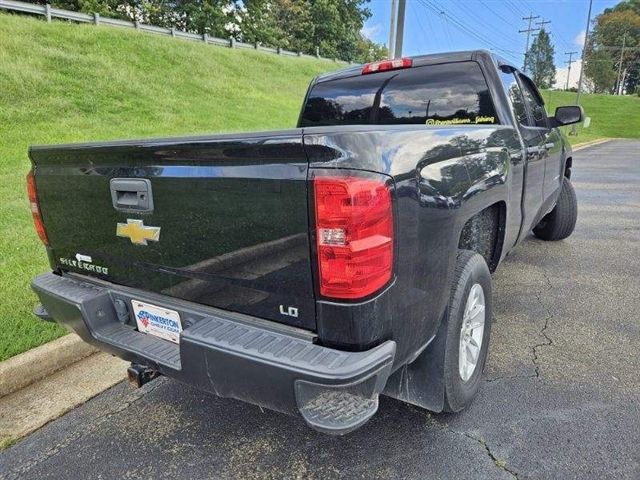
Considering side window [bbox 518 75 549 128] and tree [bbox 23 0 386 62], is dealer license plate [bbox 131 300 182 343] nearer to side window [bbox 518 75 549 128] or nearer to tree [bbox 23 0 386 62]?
side window [bbox 518 75 549 128]

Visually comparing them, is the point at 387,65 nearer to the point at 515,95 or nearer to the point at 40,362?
the point at 515,95

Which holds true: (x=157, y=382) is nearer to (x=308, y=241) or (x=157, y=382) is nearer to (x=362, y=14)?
(x=308, y=241)

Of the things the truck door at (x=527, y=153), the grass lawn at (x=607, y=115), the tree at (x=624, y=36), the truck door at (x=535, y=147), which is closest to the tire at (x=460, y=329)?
the truck door at (x=527, y=153)

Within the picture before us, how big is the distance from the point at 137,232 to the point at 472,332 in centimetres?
183

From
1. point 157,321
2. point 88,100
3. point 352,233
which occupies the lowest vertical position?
point 157,321

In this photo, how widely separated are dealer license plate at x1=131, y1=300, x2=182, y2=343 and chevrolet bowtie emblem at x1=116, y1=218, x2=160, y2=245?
308mm

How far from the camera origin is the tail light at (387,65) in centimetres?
354

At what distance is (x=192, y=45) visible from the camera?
23.6 m

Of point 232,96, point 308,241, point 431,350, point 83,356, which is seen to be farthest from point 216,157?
point 232,96

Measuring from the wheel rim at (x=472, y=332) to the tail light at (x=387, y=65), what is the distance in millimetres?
1884

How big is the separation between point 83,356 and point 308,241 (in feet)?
7.52

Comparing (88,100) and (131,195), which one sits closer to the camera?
(131,195)

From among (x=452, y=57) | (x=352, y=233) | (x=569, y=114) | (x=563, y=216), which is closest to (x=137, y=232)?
(x=352, y=233)

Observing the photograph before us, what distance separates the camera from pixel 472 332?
8.53ft
